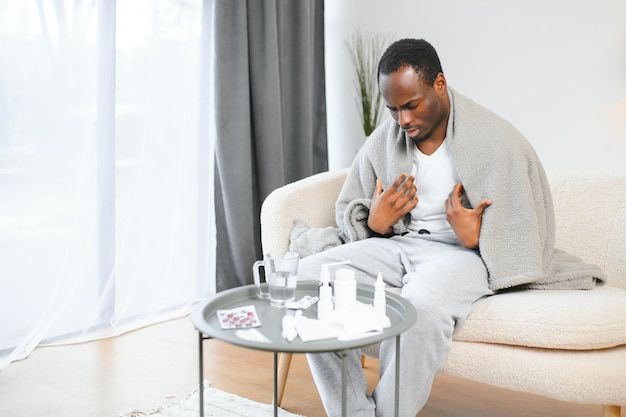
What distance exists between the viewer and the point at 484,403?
195 centimetres

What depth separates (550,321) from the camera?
151 centimetres

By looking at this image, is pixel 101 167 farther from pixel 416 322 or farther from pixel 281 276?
pixel 416 322

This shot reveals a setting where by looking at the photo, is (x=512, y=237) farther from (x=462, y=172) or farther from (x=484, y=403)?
(x=484, y=403)

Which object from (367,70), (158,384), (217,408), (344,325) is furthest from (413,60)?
(367,70)

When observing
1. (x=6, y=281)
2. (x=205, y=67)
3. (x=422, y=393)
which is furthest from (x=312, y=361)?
(x=205, y=67)

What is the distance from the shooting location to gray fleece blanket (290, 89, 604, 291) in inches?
66.2

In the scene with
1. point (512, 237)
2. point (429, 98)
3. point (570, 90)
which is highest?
point (570, 90)

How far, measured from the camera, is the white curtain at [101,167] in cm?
224

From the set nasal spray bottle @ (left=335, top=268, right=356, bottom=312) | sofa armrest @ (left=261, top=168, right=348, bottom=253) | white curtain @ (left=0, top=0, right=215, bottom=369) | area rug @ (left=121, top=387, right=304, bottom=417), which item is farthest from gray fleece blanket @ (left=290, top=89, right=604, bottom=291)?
white curtain @ (left=0, top=0, right=215, bottom=369)

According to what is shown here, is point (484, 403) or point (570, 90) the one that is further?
point (570, 90)

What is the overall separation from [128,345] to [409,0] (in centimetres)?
200

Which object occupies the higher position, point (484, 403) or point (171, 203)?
point (171, 203)

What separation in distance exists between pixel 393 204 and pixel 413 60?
0.40 metres

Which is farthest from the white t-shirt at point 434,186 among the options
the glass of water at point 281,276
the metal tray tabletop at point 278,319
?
the glass of water at point 281,276
